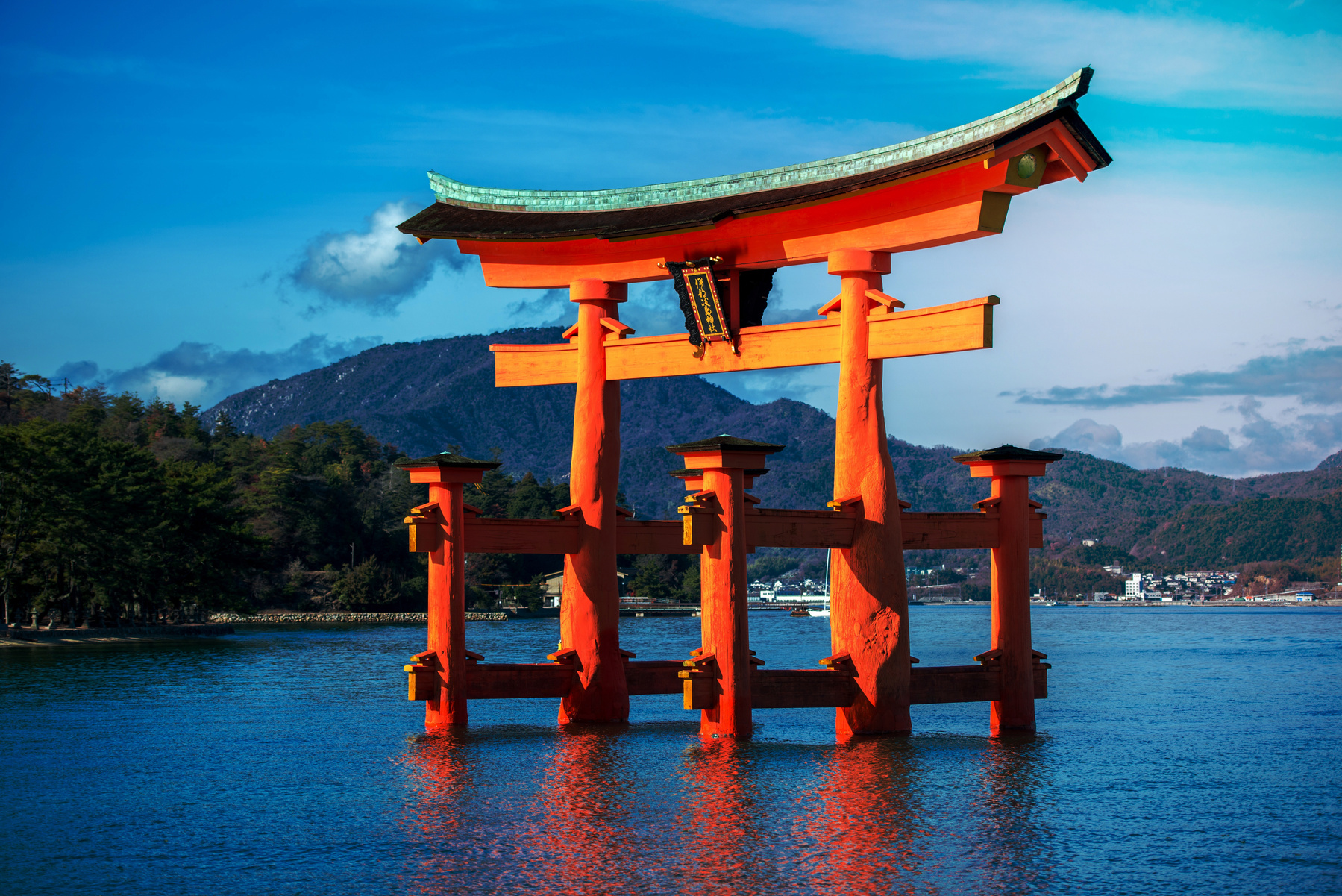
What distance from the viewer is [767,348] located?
51.7 feet

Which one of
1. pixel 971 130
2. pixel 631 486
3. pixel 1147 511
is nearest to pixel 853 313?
Answer: pixel 971 130

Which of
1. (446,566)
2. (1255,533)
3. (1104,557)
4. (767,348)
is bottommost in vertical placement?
(446,566)

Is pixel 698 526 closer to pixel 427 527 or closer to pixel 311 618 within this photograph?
pixel 427 527

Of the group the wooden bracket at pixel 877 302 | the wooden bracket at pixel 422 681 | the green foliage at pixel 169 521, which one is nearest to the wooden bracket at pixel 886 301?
the wooden bracket at pixel 877 302

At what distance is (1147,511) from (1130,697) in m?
136

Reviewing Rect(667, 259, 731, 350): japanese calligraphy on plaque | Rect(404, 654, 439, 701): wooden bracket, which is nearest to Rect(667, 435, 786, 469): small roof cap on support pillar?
Rect(667, 259, 731, 350): japanese calligraphy on plaque

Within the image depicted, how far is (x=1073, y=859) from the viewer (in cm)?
1020

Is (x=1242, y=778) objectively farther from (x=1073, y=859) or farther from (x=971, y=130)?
(x=971, y=130)

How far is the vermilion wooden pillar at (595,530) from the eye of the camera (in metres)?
16.5

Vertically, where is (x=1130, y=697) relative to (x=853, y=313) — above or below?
below

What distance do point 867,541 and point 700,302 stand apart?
12.0ft

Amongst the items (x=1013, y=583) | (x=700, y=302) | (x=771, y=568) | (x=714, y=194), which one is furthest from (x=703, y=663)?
(x=771, y=568)

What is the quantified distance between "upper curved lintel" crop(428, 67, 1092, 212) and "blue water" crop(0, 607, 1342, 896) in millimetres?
6866

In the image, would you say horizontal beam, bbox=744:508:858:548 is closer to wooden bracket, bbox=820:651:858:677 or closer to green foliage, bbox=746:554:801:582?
wooden bracket, bbox=820:651:858:677
